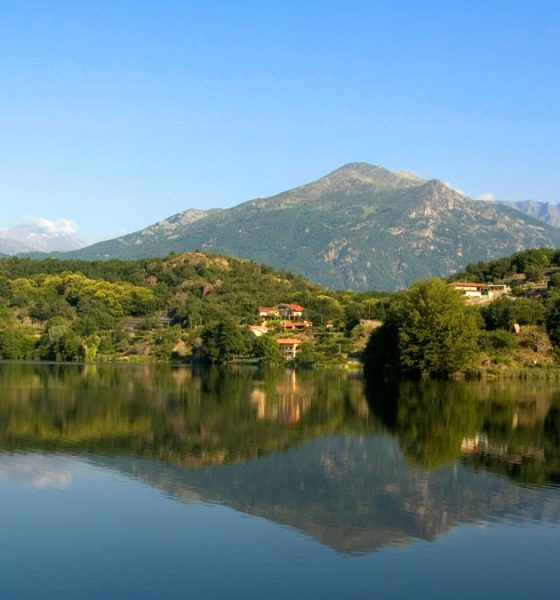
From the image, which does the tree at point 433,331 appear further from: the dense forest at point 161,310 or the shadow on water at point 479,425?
the dense forest at point 161,310

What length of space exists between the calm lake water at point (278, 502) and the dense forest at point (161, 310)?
6688 cm

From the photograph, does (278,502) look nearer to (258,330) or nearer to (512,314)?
(512,314)

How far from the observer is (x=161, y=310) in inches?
6048

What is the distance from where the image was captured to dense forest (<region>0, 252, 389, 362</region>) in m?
120

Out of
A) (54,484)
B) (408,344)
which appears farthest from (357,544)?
(408,344)

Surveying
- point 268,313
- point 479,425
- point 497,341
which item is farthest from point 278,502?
point 268,313

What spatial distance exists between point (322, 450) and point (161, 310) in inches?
4759

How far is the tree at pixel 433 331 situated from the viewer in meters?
77.3

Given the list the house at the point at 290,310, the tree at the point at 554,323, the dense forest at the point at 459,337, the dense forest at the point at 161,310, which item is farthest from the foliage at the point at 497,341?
the house at the point at 290,310

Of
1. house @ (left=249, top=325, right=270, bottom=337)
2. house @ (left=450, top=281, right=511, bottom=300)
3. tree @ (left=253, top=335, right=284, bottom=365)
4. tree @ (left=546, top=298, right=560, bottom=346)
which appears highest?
house @ (left=450, top=281, right=511, bottom=300)

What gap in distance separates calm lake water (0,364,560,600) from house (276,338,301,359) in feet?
216

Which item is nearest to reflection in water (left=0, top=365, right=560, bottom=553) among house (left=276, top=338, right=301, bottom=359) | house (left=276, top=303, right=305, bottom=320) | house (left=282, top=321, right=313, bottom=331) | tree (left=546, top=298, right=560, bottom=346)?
tree (left=546, top=298, right=560, bottom=346)

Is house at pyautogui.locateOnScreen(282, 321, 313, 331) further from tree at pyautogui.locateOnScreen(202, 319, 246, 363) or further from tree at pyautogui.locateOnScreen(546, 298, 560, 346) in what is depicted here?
tree at pyautogui.locateOnScreen(546, 298, 560, 346)

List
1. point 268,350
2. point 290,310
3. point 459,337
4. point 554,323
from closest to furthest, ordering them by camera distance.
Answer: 1. point 459,337
2. point 554,323
3. point 268,350
4. point 290,310
